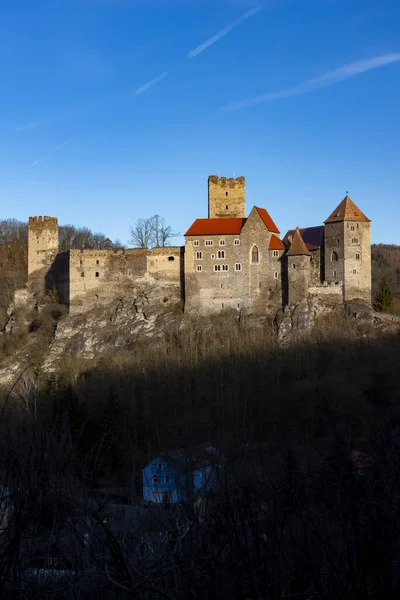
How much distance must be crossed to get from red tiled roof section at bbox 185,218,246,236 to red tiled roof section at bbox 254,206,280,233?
1148 millimetres

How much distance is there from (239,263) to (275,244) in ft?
7.97

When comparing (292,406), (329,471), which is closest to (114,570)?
(329,471)

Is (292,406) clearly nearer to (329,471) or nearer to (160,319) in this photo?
(160,319)

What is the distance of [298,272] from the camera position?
4897 cm

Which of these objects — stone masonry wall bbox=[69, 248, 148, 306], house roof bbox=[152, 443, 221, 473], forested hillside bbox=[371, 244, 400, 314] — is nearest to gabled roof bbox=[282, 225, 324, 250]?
stone masonry wall bbox=[69, 248, 148, 306]

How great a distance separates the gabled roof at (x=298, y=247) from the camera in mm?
49094

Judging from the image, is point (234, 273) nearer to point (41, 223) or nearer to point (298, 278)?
point (298, 278)

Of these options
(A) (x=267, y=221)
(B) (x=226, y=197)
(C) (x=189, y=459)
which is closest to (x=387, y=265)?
(B) (x=226, y=197)

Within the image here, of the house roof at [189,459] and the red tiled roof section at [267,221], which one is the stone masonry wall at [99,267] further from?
the house roof at [189,459]

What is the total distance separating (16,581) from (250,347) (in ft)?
131

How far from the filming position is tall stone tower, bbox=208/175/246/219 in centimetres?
5619

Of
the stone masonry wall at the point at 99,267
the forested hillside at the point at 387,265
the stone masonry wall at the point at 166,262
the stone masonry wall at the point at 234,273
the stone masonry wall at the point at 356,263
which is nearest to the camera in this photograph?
the stone masonry wall at the point at 356,263

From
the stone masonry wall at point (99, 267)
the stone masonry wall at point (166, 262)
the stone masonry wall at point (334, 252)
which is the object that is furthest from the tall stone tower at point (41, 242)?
the stone masonry wall at point (334, 252)

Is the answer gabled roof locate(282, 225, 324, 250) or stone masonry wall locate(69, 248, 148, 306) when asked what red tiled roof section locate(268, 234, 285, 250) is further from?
stone masonry wall locate(69, 248, 148, 306)
